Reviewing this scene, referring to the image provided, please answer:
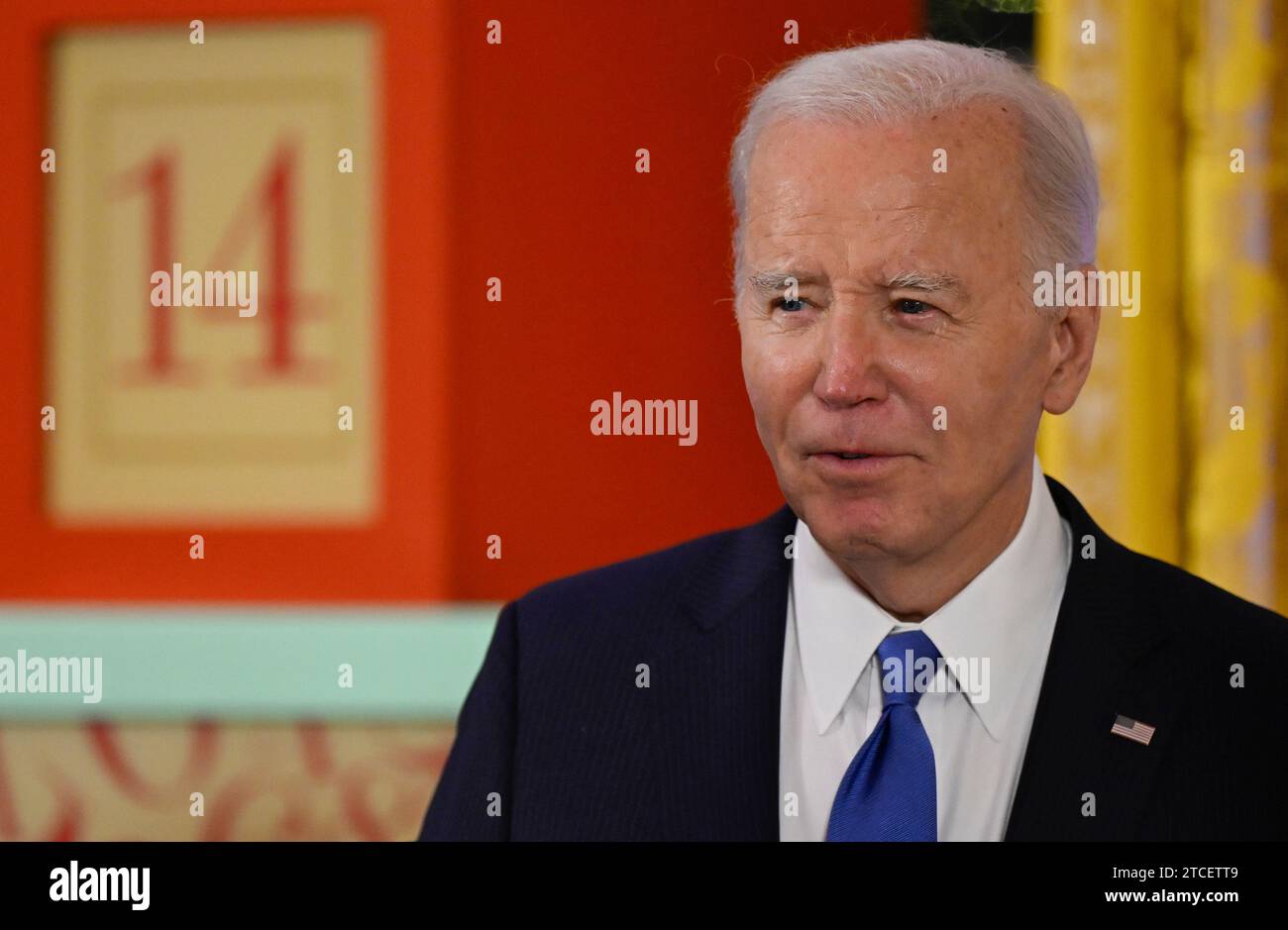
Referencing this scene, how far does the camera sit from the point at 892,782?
106 cm

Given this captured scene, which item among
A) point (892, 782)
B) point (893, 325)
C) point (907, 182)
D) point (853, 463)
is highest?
point (907, 182)

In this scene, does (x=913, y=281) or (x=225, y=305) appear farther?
(x=225, y=305)

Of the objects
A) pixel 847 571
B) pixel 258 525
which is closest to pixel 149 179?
pixel 258 525

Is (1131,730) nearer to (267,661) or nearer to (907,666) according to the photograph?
(907,666)

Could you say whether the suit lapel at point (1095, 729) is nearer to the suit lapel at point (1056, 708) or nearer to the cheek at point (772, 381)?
the suit lapel at point (1056, 708)

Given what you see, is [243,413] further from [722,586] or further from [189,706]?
[722,586]

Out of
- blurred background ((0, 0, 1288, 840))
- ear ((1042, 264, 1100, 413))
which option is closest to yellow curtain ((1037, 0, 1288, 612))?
blurred background ((0, 0, 1288, 840))

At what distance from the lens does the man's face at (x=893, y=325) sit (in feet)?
3.46

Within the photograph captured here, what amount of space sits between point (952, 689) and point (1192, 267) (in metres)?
0.60

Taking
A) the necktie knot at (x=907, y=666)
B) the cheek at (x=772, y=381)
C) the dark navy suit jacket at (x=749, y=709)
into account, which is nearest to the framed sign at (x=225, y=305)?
the dark navy suit jacket at (x=749, y=709)

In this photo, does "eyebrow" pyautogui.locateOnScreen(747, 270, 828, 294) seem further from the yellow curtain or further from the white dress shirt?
the yellow curtain

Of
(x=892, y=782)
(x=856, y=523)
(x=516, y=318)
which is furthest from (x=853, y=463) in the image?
(x=516, y=318)

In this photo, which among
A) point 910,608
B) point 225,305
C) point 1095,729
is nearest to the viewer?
point 1095,729

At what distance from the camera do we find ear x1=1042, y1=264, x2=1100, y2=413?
1110mm
